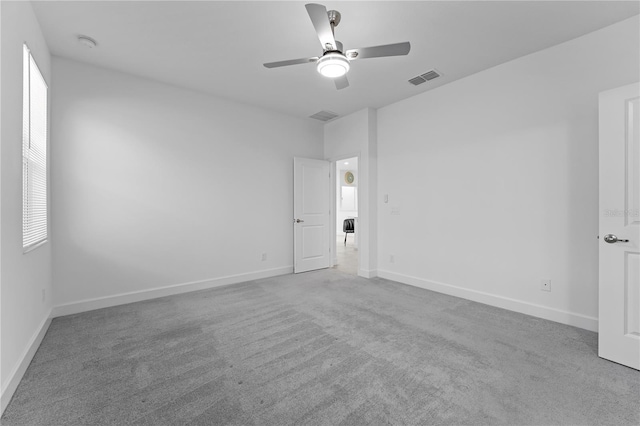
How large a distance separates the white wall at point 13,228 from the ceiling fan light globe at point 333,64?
2.04 meters

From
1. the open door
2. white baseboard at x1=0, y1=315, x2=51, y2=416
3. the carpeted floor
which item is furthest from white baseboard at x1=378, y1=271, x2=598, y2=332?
white baseboard at x1=0, y1=315, x2=51, y2=416

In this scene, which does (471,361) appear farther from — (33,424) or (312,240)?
(312,240)

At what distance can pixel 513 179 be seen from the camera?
315 cm

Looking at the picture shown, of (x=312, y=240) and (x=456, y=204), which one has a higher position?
(x=456, y=204)

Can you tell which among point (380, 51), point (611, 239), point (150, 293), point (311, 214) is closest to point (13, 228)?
point (150, 293)

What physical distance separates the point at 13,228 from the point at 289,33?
8.75ft

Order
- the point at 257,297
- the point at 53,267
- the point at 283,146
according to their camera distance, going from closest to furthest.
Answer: the point at 53,267
the point at 257,297
the point at 283,146

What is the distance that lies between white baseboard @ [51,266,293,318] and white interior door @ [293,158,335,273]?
62cm

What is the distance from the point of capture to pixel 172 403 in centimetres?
168

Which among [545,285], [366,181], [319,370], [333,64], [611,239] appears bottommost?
[319,370]

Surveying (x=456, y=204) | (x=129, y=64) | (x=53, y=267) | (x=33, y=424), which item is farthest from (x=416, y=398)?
(x=129, y=64)

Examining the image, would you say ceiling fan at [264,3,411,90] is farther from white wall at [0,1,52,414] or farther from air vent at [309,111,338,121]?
air vent at [309,111,338,121]

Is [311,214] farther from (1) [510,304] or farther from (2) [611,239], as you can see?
(2) [611,239]

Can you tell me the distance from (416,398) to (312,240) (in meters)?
3.66
